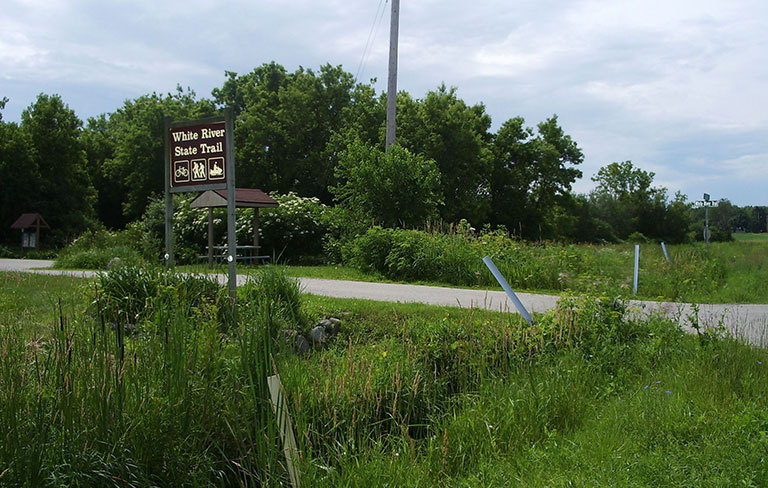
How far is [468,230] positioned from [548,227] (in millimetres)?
29442

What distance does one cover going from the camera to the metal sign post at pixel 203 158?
8906mm

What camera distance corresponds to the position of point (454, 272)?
14.4 metres

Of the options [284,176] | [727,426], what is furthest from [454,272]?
[284,176]

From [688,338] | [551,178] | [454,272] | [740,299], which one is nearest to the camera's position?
[688,338]

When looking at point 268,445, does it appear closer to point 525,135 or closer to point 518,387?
point 518,387

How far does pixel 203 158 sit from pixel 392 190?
413 inches

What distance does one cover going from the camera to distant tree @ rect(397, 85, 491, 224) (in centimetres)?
3578

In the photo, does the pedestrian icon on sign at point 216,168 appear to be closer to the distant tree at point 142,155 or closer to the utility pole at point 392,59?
the utility pole at point 392,59

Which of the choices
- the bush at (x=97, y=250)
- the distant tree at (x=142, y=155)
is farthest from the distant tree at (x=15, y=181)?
the bush at (x=97, y=250)

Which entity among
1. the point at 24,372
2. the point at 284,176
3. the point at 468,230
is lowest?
the point at 24,372

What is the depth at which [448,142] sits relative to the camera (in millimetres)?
36406

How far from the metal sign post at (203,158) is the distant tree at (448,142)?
2614 cm

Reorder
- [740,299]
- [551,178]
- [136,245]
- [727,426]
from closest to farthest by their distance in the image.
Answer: [727,426], [740,299], [136,245], [551,178]

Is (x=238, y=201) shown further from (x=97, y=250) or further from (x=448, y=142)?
(x=448, y=142)
